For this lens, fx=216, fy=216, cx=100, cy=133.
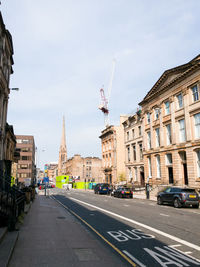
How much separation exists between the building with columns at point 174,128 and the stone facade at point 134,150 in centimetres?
370

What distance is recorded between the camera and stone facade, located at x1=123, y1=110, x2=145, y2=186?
40844 mm

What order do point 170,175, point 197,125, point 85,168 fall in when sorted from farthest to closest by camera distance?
point 85,168
point 170,175
point 197,125

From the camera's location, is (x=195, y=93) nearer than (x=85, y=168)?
Yes

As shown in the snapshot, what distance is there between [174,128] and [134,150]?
14629 millimetres

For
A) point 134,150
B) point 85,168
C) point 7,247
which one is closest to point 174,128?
point 134,150

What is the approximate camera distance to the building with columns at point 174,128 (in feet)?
86.5

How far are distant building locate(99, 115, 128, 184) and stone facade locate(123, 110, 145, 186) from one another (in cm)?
700

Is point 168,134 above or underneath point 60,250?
above

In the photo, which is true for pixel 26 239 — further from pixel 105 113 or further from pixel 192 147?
pixel 105 113

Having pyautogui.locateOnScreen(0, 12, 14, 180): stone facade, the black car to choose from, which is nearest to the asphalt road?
the black car

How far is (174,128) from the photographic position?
1177 inches

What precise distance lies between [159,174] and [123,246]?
93.3 feet

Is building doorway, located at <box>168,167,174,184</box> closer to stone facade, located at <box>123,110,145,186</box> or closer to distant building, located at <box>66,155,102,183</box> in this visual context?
stone facade, located at <box>123,110,145,186</box>

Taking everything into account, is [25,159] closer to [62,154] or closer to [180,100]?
[62,154]
